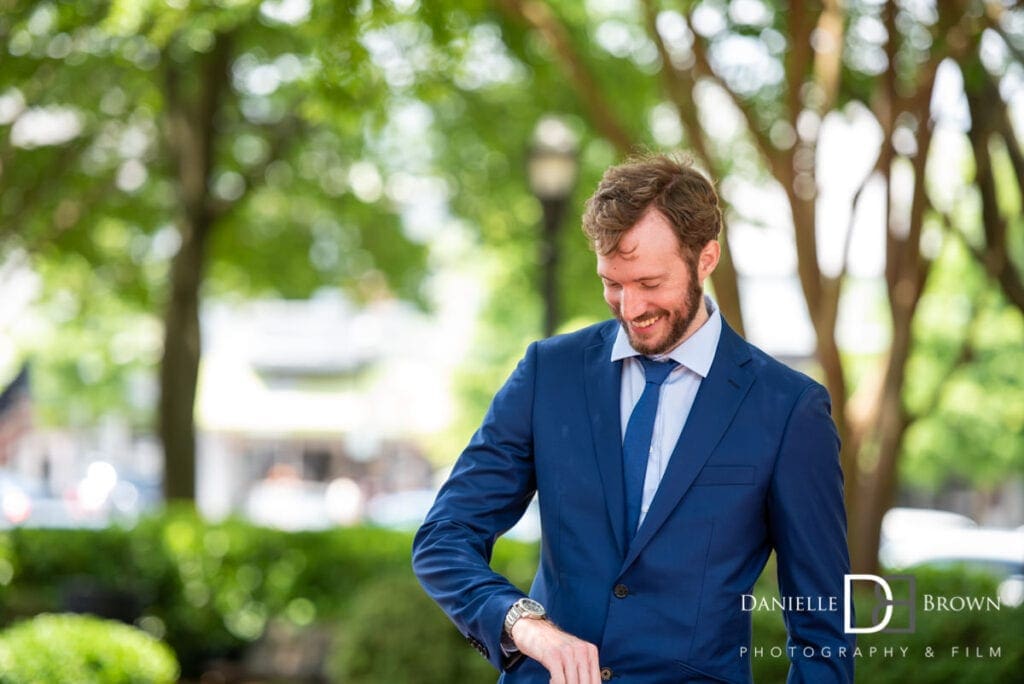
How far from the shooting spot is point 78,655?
721cm

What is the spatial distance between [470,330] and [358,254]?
749 inches

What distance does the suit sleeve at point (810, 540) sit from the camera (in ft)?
9.27

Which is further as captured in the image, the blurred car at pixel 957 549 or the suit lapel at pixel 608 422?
the blurred car at pixel 957 549

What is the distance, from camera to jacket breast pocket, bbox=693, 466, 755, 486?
9.36ft

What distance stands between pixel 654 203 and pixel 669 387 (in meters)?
0.38

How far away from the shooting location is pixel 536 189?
39.5 ft

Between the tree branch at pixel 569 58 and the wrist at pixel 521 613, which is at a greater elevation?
the tree branch at pixel 569 58

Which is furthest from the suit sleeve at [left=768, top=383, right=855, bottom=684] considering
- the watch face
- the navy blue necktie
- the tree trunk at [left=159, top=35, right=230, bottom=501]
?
the tree trunk at [left=159, top=35, right=230, bottom=501]

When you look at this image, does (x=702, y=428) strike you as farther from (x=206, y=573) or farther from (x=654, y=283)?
(x=206, y=573)

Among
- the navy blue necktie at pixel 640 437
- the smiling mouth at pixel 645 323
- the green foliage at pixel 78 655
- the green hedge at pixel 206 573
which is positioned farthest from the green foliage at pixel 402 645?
the smiling mouth at pixel 645 323

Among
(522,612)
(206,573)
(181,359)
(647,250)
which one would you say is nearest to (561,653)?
(522,612)

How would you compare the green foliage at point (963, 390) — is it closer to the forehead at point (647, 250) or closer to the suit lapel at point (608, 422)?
the suit lapel at point (608, 422)

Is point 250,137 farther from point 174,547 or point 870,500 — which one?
point 870,500

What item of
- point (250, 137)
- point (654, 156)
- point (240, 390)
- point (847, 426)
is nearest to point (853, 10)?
point (847, 426)
